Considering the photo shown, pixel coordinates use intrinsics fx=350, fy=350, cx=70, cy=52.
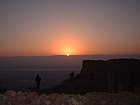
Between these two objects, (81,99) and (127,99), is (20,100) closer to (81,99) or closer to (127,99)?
(81,99)

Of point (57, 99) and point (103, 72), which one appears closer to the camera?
point (57, 99)

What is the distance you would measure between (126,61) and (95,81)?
A: 3865 millimetres

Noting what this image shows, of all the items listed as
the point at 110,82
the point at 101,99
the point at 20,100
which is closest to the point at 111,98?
the point at 101,99

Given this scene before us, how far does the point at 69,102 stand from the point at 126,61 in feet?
65.1

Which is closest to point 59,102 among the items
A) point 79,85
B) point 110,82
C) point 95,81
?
point 110,82

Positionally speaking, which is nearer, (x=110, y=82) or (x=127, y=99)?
(x=127, y=99)

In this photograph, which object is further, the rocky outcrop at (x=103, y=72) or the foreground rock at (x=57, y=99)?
the rocky outcrop at (x=103, y=72)

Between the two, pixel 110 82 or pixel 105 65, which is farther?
pixel 105 65

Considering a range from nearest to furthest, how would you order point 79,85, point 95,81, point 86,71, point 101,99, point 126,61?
point 101,99
point 79,85
point 95,81
point 126,61
point 86,71

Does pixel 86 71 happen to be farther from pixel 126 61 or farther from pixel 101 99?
pixel 101 99

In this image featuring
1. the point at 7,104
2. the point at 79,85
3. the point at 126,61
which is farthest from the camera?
the point at 126,61

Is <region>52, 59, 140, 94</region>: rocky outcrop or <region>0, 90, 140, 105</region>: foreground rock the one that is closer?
<region>0, 90, 140, 105</region>: foreground rock

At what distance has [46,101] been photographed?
1031cm

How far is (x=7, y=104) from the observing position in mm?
10273
